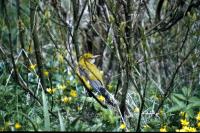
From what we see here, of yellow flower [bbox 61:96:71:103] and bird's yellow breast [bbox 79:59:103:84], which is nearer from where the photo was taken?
bird's yellow breast [bbox 79:59:103:84]

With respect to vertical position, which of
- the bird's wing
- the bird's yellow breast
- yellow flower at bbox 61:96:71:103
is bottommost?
yellow flower at bbox 61:96:71:103

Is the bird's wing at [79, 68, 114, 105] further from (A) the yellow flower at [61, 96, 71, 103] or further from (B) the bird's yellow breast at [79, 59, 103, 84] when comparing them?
(A) the yellow flower at [61, 96, 71, 103]

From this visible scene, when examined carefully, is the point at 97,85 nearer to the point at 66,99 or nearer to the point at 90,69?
the point at 90,69

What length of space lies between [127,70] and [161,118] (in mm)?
572

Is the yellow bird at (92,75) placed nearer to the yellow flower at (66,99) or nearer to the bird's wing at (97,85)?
the bird's wing at (97,85)

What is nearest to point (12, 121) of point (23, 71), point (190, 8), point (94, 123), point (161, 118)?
point (94, 123)

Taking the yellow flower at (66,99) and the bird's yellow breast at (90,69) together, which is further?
the yellow flower at (66,99)

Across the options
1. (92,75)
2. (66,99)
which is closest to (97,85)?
(92,75)

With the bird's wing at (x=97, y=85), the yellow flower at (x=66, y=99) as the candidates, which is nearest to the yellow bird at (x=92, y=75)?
the bird's wing at (x=97, y=85)

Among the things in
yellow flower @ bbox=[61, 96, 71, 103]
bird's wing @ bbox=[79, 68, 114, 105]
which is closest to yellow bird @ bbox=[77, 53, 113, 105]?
bird's wing @ bbox=[79, 68, 114, 105]

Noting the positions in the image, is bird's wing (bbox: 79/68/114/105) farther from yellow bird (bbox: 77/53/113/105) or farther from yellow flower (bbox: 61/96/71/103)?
yellow flower (bbox: 61/96/71/103)

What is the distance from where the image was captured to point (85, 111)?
3.89 meters

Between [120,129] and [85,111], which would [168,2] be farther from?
[120,129]

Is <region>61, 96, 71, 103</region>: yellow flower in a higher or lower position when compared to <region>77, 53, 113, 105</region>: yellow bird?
lower
